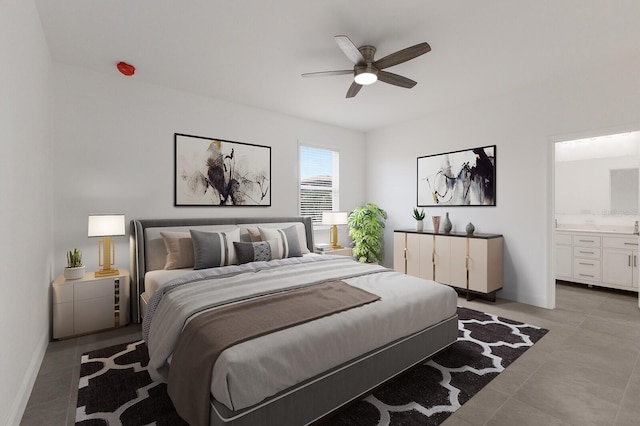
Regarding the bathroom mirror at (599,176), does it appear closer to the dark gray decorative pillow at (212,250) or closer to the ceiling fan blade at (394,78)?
the ceiling fan blade at (394,78)

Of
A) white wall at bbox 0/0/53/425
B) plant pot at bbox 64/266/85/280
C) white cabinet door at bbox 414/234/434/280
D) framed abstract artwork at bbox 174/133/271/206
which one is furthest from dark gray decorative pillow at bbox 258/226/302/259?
white wall at bbox 0/0/53/425

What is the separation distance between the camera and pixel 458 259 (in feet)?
13.8

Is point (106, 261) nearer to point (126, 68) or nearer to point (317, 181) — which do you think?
point (126, 68)

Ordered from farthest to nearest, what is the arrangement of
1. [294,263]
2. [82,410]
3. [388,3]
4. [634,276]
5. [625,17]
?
[634,276] → [294,263] → [625,17] → [388,3] → [82,410]

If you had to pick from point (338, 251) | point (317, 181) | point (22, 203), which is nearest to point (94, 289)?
point (22, 203)

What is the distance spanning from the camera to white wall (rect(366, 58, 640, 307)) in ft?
11.1

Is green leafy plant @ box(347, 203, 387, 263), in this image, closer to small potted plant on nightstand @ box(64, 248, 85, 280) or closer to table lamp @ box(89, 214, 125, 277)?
table lamp @ box(89, 214, 125, 277)

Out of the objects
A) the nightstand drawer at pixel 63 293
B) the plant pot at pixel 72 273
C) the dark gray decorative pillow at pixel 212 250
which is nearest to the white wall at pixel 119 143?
the plant pot at pixel 72 273

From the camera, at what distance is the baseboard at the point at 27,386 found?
1734 millimetres

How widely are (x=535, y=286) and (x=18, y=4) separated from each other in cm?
544

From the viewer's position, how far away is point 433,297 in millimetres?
2414

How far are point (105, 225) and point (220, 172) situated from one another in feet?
4.98

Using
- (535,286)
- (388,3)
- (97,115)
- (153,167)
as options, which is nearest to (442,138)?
(535,286)

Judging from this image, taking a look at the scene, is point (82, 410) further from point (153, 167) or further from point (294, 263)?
point (153, 167)
